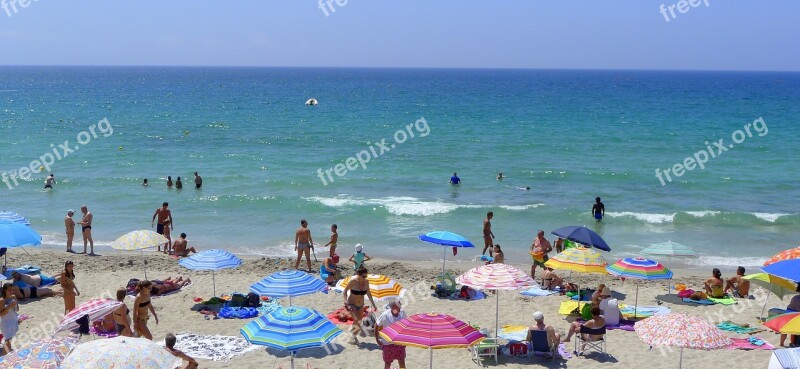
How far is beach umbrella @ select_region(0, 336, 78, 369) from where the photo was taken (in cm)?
821

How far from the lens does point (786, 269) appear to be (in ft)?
39.4

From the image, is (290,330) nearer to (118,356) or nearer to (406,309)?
(118,356)

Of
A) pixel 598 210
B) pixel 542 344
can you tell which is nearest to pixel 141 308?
pixel 542 344

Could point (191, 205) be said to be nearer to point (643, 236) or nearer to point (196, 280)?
point (196, 280)

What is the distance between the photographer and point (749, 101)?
296 ft

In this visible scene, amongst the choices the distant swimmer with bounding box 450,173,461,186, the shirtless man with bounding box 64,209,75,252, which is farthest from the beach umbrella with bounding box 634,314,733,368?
the distant swimmer with bounding box 450,173,461,186

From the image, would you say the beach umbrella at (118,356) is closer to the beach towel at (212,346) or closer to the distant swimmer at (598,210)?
the beach towel at (212,346)

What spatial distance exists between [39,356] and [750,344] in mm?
10649

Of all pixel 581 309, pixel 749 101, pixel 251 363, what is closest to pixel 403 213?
pixel 581 309

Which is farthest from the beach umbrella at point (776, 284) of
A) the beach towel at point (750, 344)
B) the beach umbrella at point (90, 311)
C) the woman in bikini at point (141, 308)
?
the beach umbrella at point (90, 311)

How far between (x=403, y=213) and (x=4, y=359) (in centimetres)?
1764

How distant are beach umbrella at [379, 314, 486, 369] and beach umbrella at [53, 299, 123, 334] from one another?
14.1 ft

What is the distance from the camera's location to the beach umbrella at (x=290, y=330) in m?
9.37

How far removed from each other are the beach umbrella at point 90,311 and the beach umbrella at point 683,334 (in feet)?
25.1
